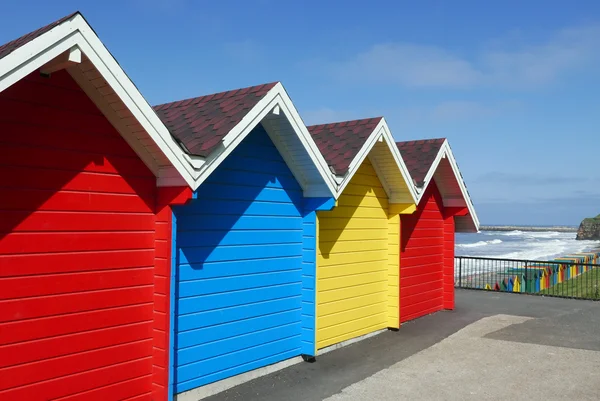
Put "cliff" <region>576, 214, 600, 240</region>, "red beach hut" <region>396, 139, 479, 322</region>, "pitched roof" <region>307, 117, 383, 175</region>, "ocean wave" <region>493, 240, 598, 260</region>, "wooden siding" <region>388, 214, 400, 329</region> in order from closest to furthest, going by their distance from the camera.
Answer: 1. "pitched roof" <region>307, 117, 383, 175</region>
2. "wooden siding" <region>388, 214, 400, 329</region>
3. "red beach hut" <region>396, 139, 479, 322</region>
4. "ocean wave" <region>493, 240, 598, 260</region>
5. "cliff" <region>576, 214, 600, 240</region>

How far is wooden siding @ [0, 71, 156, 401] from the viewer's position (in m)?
4.98

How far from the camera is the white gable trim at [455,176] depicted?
11148 mm

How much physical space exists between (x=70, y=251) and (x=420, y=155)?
8.34m

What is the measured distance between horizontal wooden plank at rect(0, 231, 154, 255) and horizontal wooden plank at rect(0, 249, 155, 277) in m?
0.05

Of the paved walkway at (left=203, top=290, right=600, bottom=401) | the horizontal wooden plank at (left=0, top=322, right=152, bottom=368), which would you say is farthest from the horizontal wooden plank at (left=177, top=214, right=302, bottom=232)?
the paved walkway at (left=203, top=290, right=600, bottom=401)

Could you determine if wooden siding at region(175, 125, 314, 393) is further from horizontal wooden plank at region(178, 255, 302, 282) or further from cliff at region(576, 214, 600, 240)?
cliff at region(576, 214, 600, 240)

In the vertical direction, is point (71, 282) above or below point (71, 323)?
above

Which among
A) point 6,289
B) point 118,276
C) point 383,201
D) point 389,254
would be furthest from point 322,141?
point 6,289

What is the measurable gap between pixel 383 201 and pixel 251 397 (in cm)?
523

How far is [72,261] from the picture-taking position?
5426 millimetres

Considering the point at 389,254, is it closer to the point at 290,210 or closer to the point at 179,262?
the point at 290,210

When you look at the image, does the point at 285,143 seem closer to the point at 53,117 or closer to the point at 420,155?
the point at 53,117

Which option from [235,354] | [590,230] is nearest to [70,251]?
[235,354]

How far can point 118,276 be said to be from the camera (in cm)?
588
